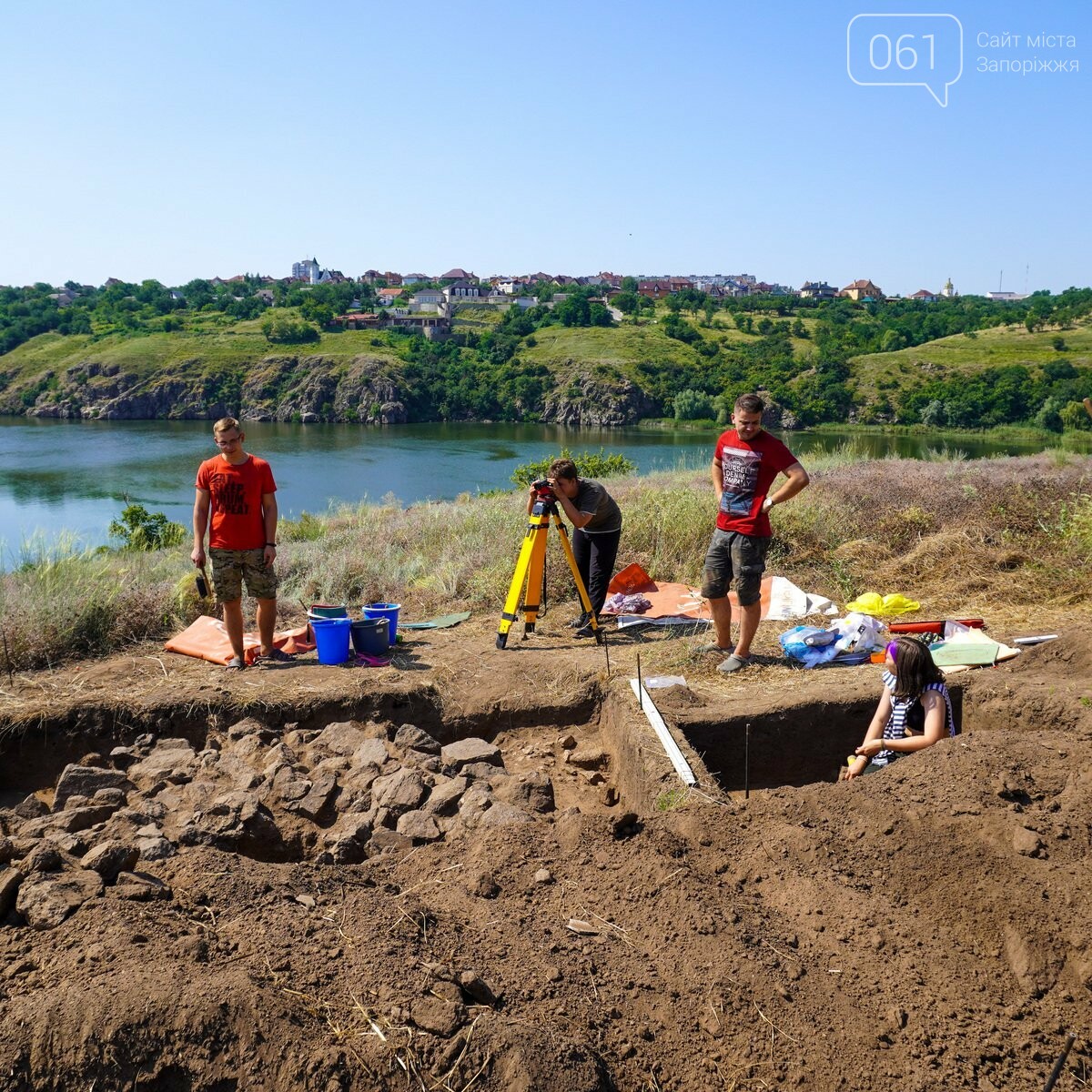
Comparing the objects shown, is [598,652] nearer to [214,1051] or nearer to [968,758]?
[968,758]

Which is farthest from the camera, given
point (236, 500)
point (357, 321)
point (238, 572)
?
point (357, 321)

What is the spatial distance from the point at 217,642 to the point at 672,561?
159 inches

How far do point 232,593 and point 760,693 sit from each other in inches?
132

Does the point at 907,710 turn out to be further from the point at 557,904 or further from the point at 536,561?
the point at 536,561

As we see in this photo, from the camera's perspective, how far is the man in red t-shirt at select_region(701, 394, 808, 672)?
570 cm

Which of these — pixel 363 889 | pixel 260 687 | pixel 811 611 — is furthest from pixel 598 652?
pixel 363 889

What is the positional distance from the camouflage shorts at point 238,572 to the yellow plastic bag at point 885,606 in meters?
4.30

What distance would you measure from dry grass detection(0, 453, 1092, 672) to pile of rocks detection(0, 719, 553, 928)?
70.8 inches

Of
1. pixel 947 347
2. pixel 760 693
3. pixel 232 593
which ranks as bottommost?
pixel 760 693

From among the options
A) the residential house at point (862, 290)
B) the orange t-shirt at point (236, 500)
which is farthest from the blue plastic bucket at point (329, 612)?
the residential house at point (862, 290)

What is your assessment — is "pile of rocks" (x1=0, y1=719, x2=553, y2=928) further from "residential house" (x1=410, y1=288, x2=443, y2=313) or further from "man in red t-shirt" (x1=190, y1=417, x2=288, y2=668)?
"residential house" (x1=410, y1=288, x2=443, y2=313)

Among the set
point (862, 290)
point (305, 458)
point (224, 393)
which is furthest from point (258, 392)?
point (862, 290)

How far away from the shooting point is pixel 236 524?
5949mm

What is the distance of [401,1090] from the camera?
2.33 metres
